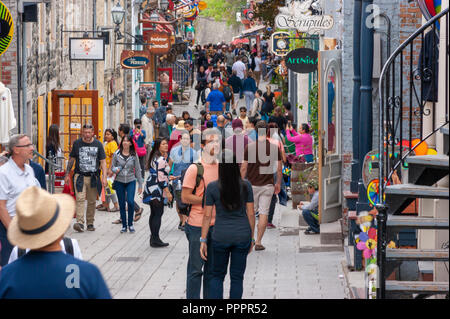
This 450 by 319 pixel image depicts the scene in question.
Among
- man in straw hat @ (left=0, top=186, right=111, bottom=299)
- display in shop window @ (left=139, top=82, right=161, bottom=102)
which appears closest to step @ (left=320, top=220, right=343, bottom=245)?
man in straw hat @ (left=0, top=186, right=111, bottom=299)

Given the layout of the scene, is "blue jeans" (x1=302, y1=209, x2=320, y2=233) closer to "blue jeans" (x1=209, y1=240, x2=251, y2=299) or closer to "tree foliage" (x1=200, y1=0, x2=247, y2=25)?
"blue jeans" (x1=209, y1=240, x2=251, y2=299)

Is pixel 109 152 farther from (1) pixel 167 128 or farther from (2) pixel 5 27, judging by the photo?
(1) pixel 167 128

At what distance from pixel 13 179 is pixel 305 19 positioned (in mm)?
8870

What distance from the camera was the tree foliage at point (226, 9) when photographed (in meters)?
84.1

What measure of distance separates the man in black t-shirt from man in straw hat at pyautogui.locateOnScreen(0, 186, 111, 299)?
10.1 meters

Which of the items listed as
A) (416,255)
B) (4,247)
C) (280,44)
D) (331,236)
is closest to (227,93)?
(280,44)

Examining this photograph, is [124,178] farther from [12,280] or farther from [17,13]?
[12,280]

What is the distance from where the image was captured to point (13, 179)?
9.95m

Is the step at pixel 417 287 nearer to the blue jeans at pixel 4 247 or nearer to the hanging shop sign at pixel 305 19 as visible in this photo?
the blue jeans at pixel 4 247

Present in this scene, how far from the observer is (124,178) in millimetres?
15508

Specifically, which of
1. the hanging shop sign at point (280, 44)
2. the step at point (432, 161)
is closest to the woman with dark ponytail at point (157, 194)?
the step at point (432, 161)

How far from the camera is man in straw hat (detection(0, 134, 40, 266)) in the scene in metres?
9.89

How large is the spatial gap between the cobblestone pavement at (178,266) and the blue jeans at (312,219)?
1.16ft
